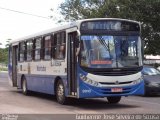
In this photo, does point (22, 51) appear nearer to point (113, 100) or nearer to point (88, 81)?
point (113, 100)

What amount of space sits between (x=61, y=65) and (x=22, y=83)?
261 inches

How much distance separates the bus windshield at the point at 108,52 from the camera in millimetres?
14914

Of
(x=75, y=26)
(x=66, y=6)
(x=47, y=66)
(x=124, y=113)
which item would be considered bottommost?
(x=124, y=113)

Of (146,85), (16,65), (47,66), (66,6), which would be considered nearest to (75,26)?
(47,66)

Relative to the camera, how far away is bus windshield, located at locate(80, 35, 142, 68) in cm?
1491

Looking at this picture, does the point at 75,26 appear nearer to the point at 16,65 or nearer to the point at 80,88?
the point at 80,88

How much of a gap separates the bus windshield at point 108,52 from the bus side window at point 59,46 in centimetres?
152

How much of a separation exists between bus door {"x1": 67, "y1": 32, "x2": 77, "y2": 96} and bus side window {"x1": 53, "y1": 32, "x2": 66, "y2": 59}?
1.64 ft

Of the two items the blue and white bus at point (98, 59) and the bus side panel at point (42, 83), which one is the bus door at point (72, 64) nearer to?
the blue and white bus at point (98, 59)

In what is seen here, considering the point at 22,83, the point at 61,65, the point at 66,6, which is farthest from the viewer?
the point at 66,6

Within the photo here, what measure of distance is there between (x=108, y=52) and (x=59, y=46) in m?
2.42

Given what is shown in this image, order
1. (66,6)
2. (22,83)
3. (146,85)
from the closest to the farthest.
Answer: (146,85) < (22,83) < (66,6)

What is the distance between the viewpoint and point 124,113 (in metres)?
13.5

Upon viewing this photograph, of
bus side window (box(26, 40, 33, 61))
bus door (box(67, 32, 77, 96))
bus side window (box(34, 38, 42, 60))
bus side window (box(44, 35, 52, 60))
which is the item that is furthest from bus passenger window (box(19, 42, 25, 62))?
bus door (box(67, 32, 77, 96))
